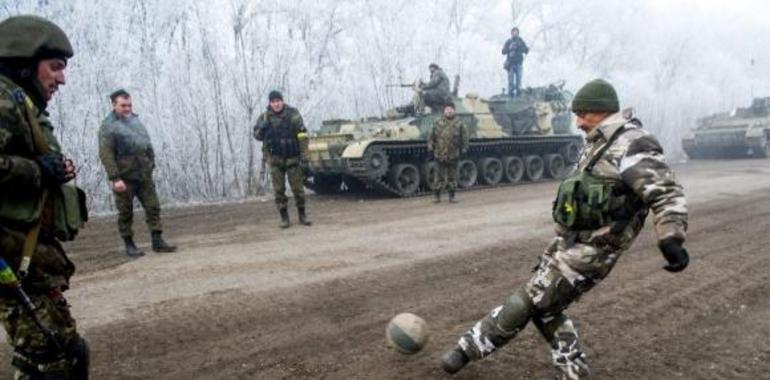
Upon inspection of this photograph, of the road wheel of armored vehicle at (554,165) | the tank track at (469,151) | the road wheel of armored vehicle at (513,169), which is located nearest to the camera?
the tank track at (469,151)

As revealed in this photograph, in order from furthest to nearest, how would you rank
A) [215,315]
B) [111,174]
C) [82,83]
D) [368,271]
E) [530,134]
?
[530,134] < [82,83] < [111,174] < [368,271] < [215,315]

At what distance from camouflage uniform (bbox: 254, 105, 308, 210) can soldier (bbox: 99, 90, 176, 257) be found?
189 cm

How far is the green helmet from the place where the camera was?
251 cm

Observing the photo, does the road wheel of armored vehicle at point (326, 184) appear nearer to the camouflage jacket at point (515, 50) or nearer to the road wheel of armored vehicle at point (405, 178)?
the road wheel of armored vehicle at point (405, 178)

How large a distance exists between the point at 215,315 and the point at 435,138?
7.40m

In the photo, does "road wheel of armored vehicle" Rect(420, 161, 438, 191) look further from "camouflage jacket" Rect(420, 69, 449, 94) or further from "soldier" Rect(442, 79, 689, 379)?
"soldier" Rect(442, 79, 689, 379)

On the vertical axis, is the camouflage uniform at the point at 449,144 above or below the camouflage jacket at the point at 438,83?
below

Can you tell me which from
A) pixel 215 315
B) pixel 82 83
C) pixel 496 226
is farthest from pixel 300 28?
pixel 215 315

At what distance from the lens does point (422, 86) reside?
14672mm

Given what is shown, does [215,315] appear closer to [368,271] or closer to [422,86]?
[368,271]

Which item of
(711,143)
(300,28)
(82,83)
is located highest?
(300,28)

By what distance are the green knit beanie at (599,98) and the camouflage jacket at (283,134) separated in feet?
19.5

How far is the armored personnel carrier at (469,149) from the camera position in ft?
42.1

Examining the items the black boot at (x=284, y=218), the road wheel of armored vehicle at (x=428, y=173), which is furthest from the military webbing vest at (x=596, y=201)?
the road wheel of armored vehicle at (x=428, y=173)
